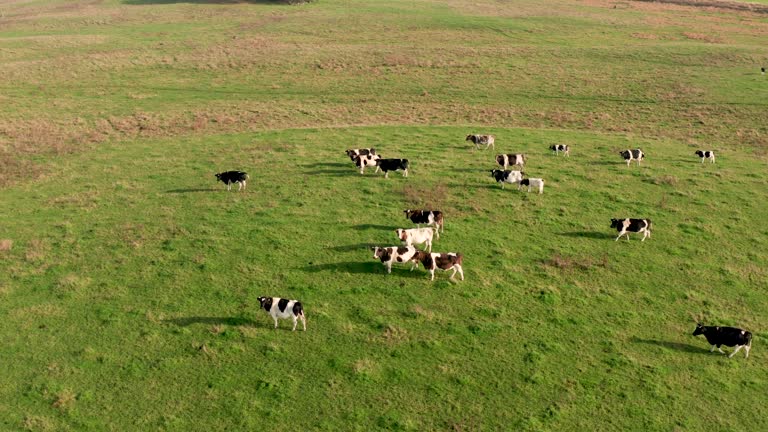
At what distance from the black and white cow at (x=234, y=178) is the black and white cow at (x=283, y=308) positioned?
1465 centimetres

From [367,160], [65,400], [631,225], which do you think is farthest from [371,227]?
[65,400]

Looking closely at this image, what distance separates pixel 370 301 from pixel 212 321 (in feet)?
20.6

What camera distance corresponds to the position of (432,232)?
28.3 m

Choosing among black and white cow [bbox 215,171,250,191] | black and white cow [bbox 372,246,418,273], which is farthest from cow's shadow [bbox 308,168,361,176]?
black and white cow [bbox 372,246,418,273]

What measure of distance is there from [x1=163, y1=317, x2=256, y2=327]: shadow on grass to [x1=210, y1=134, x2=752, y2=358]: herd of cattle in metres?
1.00

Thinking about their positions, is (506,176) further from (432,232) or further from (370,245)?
(370,245)

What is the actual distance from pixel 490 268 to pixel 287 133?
1042 inches

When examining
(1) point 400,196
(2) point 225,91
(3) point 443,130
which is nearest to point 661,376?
(1) point 400,196

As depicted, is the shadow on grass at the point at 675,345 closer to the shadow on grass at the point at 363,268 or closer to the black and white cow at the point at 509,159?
the shadow on grass at the point at 363,268

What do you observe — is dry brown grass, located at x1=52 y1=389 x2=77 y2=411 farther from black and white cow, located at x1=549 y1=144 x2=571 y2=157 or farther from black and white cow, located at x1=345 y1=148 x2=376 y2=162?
black and white cow, located at x1=549 y1=144 x2=571 y2=157

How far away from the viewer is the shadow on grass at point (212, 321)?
74.8 ft

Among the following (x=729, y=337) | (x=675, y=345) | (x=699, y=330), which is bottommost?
(x=675, y=345)

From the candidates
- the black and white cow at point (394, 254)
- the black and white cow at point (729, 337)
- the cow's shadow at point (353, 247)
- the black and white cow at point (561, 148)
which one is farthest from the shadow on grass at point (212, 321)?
the black and white cow at point (561, 148)

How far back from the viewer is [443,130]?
1940 inches
